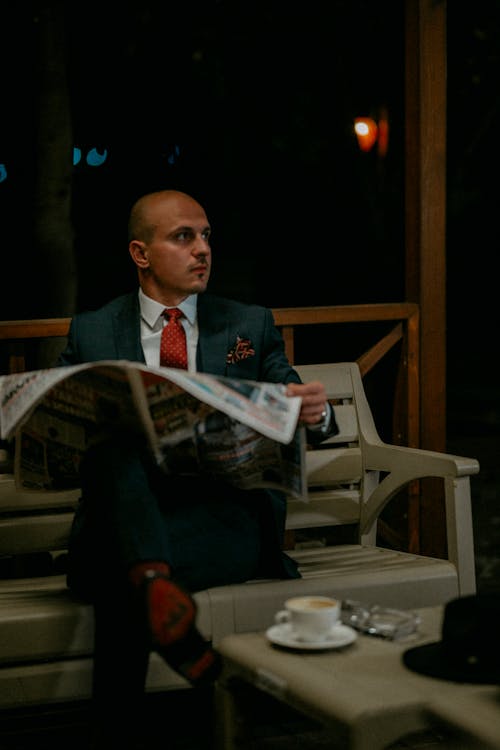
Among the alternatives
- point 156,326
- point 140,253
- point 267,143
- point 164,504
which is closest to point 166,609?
point 164,504

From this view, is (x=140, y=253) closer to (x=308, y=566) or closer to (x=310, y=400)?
(x=310, y=400)

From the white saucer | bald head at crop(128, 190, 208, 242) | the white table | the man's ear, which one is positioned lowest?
the white table

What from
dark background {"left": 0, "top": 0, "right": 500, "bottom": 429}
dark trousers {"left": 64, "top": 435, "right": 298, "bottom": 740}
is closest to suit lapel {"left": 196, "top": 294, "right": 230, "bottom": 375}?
dark trousers {"left": 64, "top": 435, "right": 298, "bottom": 740}

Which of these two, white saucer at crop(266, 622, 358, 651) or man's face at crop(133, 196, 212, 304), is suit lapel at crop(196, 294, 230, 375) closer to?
man's face at crop(133, 196, 212, 304)

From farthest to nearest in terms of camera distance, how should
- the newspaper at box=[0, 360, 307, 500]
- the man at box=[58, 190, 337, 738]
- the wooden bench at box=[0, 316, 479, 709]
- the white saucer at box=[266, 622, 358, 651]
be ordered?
the wooden bench at box=[0, 316, 479, 709], the newspaper at box=[0, 360, 307, 500], the man at box=[58, 190, 337, 738], the white saucer at box=[266, 622, 358, 651]

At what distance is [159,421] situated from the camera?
3.31 meters

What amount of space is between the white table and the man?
0.46 ft

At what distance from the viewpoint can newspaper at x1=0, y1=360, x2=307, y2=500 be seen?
10.1ft

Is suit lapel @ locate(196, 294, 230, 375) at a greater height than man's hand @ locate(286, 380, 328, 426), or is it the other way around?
suit lapel @ locate(196, 294, 230, 375)

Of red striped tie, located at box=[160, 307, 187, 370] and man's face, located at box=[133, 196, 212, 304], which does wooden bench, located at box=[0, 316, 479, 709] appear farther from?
man's face, located at box=[133, 196, 212, 304]

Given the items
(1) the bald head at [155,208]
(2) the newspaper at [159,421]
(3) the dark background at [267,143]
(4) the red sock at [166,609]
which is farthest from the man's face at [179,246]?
(3) the dark background at [267,143]

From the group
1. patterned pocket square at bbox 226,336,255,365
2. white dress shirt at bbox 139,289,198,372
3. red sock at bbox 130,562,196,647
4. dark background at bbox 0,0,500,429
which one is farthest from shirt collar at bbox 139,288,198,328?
dark background at bbox 0,0,500,429

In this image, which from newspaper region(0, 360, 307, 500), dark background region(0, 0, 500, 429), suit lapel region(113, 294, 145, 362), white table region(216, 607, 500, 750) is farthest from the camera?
dark background region(0, 0, 500, 429)

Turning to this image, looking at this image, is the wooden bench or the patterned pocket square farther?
the patterned pocket square
